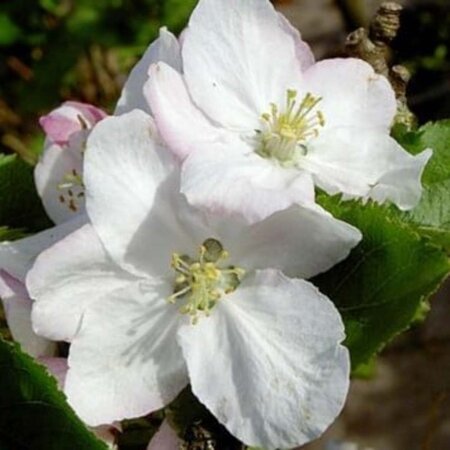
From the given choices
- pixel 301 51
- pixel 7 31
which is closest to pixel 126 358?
pixel 301 51

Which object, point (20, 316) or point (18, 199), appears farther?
point (18, 199)

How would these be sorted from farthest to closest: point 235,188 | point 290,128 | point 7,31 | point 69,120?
point 7,31 < point 69,120 < point 290,128 < point 235,188

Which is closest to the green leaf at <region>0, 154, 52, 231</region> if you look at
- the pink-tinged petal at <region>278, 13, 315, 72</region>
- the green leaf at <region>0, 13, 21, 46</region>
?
the pink-tinged petal at <region>278, 13, 315, 72</region>

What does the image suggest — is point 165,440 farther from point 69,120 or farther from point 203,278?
point 69,120

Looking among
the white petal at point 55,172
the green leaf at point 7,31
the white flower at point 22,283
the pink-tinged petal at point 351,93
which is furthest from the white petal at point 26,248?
the green leaf at point 7,31

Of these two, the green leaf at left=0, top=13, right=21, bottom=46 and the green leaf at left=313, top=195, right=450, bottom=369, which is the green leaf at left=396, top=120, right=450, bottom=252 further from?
the green leaf at left=0, top=13, right=21, bottom=46
